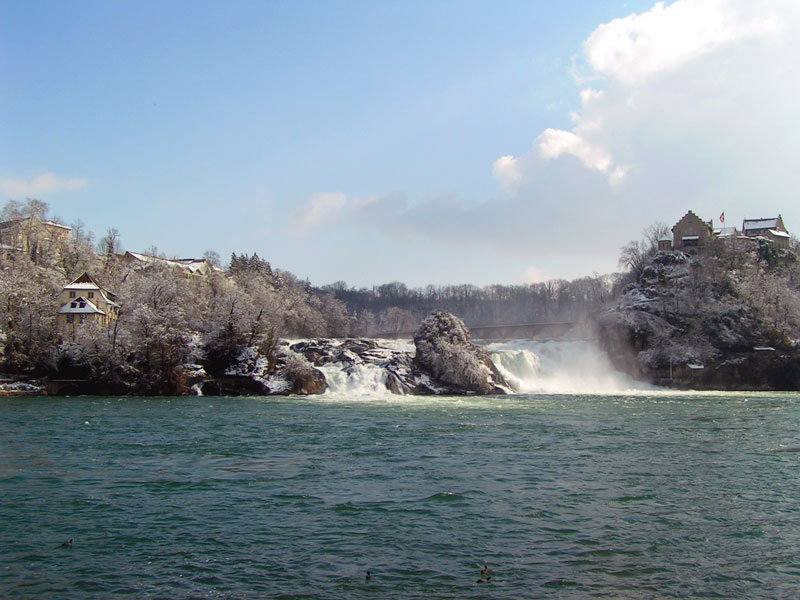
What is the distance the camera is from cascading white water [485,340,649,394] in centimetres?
6876

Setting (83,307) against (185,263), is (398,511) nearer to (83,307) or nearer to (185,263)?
(83,307)

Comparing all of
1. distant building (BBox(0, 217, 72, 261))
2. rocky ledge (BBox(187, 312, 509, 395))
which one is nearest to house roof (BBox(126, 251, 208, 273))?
distant building (BBox(0, 217, 72, 261))

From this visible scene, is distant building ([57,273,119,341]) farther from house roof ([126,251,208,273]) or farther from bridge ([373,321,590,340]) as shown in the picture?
bridge ([373,321,590,340])

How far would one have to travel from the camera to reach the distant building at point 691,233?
287ft

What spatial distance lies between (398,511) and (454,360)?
45.4 meters

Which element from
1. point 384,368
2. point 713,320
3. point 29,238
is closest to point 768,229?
point 713,320

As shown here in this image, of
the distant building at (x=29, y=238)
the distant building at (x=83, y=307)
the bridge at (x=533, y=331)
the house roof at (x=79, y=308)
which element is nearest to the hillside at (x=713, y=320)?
the bridge at (x=533, y=331)

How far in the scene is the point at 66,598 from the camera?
1062 cm

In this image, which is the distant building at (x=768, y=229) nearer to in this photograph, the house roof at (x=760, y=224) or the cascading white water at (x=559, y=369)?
the house roof at (x=760, y=224)

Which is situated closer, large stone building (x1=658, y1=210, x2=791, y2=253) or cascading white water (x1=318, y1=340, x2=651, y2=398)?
cascading white water (x1=318, y1=340, x2=651, y2=398)

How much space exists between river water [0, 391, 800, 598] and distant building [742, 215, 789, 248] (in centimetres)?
6877

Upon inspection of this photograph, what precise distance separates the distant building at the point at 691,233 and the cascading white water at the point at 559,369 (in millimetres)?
22483

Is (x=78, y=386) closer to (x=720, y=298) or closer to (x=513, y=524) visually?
(x=513, y=524)

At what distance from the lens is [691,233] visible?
290 feet
